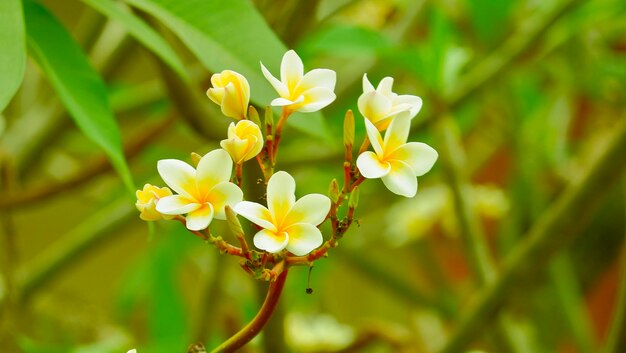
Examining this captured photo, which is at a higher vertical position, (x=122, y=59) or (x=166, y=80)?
(x=122, y=59)

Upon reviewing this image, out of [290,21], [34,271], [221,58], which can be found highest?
[34,271]

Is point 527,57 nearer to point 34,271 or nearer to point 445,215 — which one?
point 445,215

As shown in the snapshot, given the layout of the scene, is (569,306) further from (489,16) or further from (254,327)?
(254,327)

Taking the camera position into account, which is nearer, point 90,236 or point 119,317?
point 90,236

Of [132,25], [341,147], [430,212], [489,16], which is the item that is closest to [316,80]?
[132,25]

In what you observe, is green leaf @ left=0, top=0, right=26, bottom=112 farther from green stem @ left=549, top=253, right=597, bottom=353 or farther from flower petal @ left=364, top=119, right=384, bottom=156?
green stem @ left=549, top=253, right=597, bottom=353

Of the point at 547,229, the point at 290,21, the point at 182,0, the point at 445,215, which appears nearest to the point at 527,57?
the point at 445,215

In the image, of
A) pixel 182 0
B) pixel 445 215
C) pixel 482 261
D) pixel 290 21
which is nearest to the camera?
pixel 182 0
